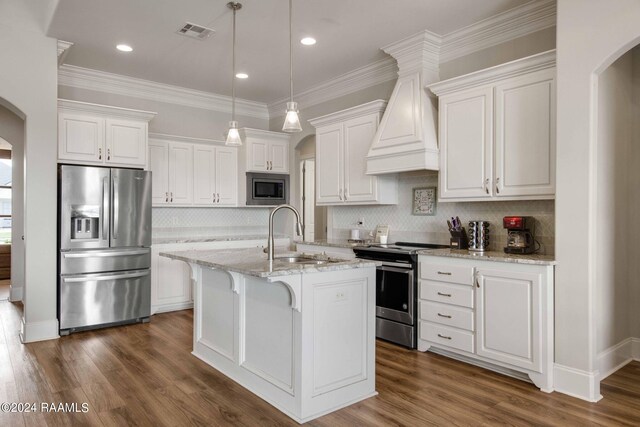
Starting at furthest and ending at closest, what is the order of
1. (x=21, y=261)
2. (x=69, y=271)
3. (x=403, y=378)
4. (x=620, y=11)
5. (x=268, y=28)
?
1. (x=21, y=261)
2. (x=69, y=271)
3. (x=268, y=28)
4. (x=403, y=378)
5. (x=620, y=11)

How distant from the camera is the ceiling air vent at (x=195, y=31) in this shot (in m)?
3.96

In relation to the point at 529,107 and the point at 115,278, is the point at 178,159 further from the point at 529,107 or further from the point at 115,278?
the point at 529,107

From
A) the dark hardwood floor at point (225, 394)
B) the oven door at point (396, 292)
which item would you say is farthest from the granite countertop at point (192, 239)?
the oven door at point (396, 292)

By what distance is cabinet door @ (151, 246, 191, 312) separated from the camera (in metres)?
5.27

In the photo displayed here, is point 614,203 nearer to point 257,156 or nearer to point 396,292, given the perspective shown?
point 396,292

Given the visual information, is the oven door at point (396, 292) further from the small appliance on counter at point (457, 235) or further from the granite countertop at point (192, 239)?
the granite countertop at point (192, 239)

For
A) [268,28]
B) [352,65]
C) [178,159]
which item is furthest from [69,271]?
[352,65]

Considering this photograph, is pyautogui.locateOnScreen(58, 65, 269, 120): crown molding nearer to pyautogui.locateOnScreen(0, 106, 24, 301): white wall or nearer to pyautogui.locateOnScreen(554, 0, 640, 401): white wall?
pyautogui.locateOnScreen(0, 106, 24, 301): white wall

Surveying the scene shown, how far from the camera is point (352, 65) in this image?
502 centimetres

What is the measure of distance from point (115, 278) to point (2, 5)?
2843mm

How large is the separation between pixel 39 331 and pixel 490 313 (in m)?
4.20

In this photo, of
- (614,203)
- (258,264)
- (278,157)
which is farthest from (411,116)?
(278,157)

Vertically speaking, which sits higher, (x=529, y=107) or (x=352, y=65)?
(x=352, y=65)

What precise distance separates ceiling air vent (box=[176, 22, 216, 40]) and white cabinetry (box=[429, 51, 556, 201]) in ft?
7.23
